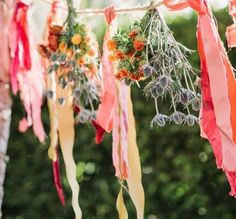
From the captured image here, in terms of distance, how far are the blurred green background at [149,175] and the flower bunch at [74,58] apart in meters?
1.45

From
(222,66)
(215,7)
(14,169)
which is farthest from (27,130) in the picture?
(222,66)

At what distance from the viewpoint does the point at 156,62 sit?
2439 mm

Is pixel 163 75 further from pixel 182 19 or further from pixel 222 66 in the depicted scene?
pixel 182 19

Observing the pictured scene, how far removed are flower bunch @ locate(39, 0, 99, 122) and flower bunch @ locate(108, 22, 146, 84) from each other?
155mm

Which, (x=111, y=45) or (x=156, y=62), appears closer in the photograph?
(x=156, y=62)

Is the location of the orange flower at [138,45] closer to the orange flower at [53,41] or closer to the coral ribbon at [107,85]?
the coral ribbon at [107,85]

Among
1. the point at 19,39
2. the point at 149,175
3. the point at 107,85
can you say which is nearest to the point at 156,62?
the point at 107,85

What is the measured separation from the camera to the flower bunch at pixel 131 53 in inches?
98.8

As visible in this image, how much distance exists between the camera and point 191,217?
4.13m

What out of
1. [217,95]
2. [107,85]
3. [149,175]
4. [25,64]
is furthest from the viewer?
[149,175]

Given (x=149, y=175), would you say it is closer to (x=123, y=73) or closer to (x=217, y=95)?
(x=123, y=73)

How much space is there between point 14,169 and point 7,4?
183cm

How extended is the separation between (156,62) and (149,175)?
185cm

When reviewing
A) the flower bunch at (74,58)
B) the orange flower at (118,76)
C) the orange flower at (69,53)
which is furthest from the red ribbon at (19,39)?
the orange flower at (118,76)
